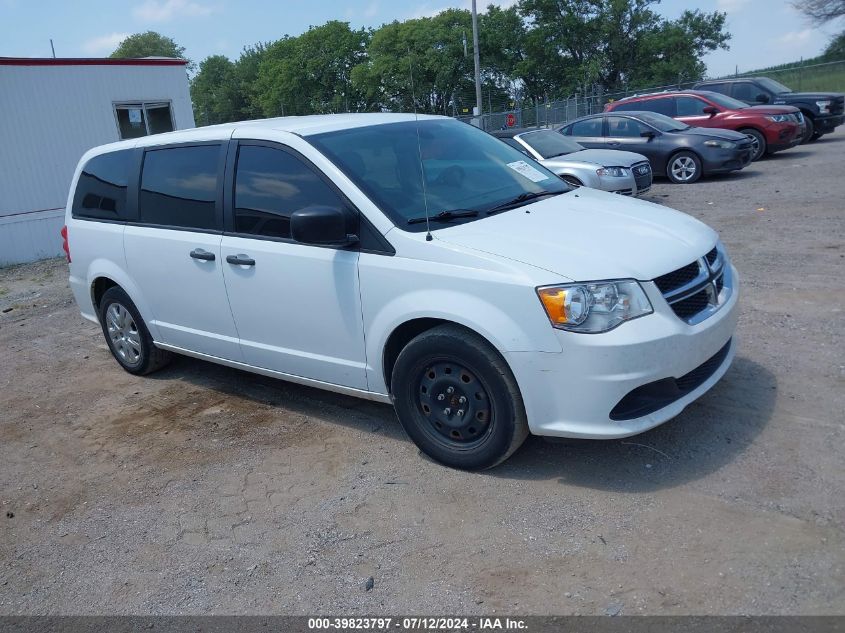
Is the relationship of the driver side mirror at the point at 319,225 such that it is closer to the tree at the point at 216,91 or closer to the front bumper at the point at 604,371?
the front bumper at the point at 604,371

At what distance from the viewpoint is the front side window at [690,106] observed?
16688 mm

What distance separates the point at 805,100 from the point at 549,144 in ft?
32.0

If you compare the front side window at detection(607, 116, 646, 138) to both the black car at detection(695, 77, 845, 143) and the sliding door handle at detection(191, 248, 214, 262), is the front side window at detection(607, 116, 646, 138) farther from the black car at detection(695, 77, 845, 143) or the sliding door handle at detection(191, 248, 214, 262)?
the sliding door handle at detection(191, 248, 214, 262)

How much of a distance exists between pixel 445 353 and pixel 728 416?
1730mm

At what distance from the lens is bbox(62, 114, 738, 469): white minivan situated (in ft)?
11.8

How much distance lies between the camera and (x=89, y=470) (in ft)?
15.4

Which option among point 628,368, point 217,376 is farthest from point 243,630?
point 217,376

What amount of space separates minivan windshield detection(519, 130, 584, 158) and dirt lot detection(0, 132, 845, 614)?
6.94m

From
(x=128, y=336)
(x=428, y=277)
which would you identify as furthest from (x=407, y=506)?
(x=128, y=336)

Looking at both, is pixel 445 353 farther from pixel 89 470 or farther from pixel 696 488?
pixel 89 470

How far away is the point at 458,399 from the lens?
155 inches

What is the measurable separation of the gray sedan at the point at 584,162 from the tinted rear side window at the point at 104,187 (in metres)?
6.22

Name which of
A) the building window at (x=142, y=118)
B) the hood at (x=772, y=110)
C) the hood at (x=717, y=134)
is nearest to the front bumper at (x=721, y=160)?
the hood at (x=717, y=134)

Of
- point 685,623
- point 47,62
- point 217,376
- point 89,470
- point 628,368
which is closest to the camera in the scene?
point 685,623
